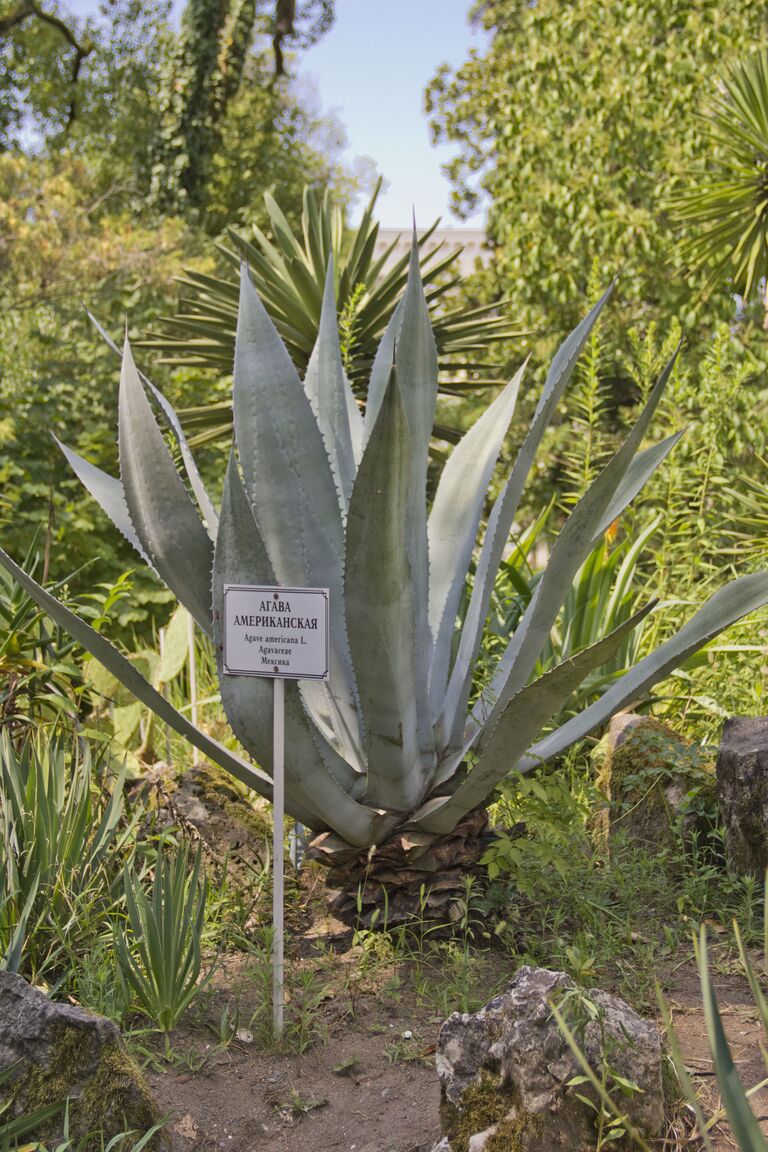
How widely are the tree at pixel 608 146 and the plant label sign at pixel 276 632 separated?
24.2ft

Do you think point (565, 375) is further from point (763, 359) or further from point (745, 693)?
point (763, 359)

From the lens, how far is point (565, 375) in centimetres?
305

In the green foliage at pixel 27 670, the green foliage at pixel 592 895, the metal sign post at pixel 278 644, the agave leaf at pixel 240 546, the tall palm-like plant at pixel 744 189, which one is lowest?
the green foliage at pixel 592 895

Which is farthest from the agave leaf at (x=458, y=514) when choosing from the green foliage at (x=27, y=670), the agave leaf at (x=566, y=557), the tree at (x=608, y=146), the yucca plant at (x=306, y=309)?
the tree at (x=608, y=146)

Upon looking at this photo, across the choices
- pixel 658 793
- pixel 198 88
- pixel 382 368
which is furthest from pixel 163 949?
pixel 198 88

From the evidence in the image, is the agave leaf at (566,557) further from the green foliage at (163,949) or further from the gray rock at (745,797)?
the green foliage at (163,949)

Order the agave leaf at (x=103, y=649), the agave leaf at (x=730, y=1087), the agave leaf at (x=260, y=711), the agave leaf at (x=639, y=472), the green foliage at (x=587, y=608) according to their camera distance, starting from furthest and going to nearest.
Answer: the green foliage at (x=587, y=608) < the agave leaf at (x=639, y=472) < the agave leaf at (x=103, y=649) < the agave leaf at (x=260, y=711) < the agave leaf at (x=730, y=1087)

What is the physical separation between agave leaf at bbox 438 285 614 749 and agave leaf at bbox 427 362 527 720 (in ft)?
0.24

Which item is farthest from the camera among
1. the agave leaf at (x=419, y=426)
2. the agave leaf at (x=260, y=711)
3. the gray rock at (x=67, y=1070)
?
the agave leaf at (x=419, y=426)

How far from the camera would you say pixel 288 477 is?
317cm

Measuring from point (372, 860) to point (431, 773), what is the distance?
0.29m

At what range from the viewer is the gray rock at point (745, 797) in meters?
3.22

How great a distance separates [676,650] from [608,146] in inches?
320

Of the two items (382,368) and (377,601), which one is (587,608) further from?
(377,601)
